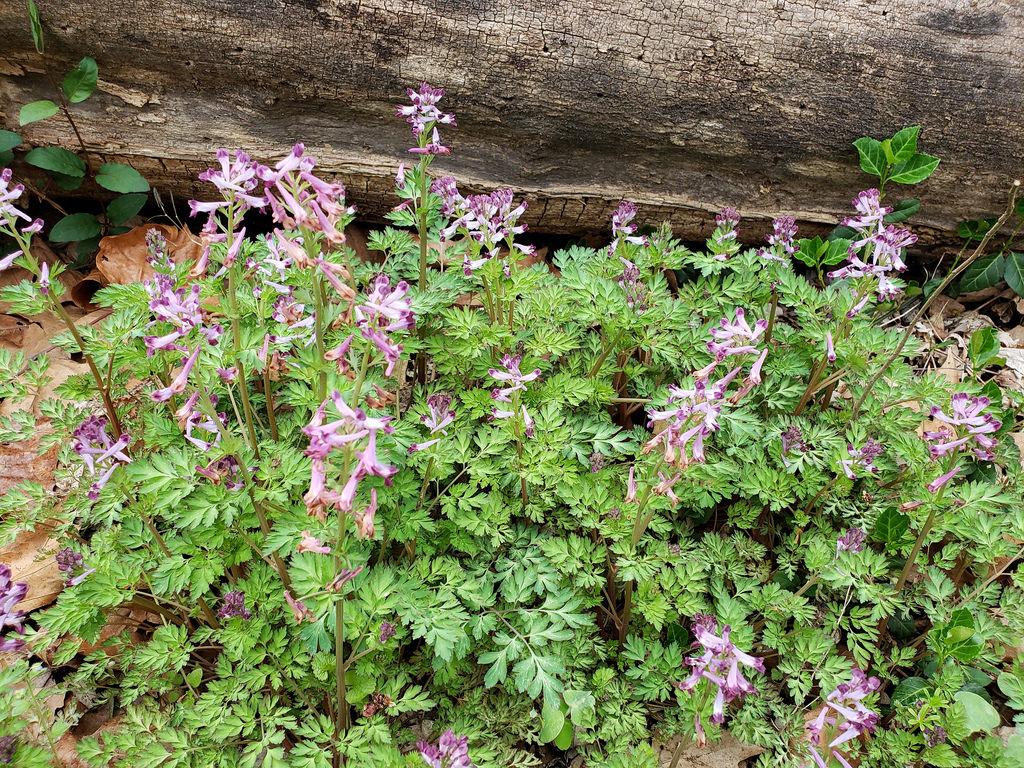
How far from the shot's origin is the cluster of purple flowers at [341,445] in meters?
1.84

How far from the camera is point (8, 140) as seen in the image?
414 centimetres

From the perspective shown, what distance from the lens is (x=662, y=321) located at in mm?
3428

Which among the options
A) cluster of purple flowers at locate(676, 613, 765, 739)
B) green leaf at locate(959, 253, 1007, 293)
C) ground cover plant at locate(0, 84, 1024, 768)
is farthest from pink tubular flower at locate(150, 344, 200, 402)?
green leaf at locate(959, 253, 1007, 293)

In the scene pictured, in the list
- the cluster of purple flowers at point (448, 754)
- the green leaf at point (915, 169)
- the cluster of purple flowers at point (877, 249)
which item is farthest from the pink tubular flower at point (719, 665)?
the green leaf at point (915, 169)

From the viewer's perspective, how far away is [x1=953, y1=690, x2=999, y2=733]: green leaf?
2754 millimetres

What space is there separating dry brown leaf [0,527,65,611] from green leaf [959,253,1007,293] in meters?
5.77

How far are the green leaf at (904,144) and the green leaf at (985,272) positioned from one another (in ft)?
3.78

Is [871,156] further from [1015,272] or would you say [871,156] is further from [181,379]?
[181,379]

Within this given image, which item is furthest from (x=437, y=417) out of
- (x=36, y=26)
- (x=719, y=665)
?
(x=36, y=26)

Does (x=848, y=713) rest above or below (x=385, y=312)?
below

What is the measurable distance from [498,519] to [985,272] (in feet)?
13.1

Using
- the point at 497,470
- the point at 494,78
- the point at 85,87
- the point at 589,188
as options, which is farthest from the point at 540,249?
the point at 85,87

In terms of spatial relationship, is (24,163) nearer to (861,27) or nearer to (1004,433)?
(861,27)

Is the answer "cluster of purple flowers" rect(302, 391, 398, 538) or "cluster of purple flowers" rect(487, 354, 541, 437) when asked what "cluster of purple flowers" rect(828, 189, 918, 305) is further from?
"cluster of purple flowers" rect(302, 391, 398, 538)
